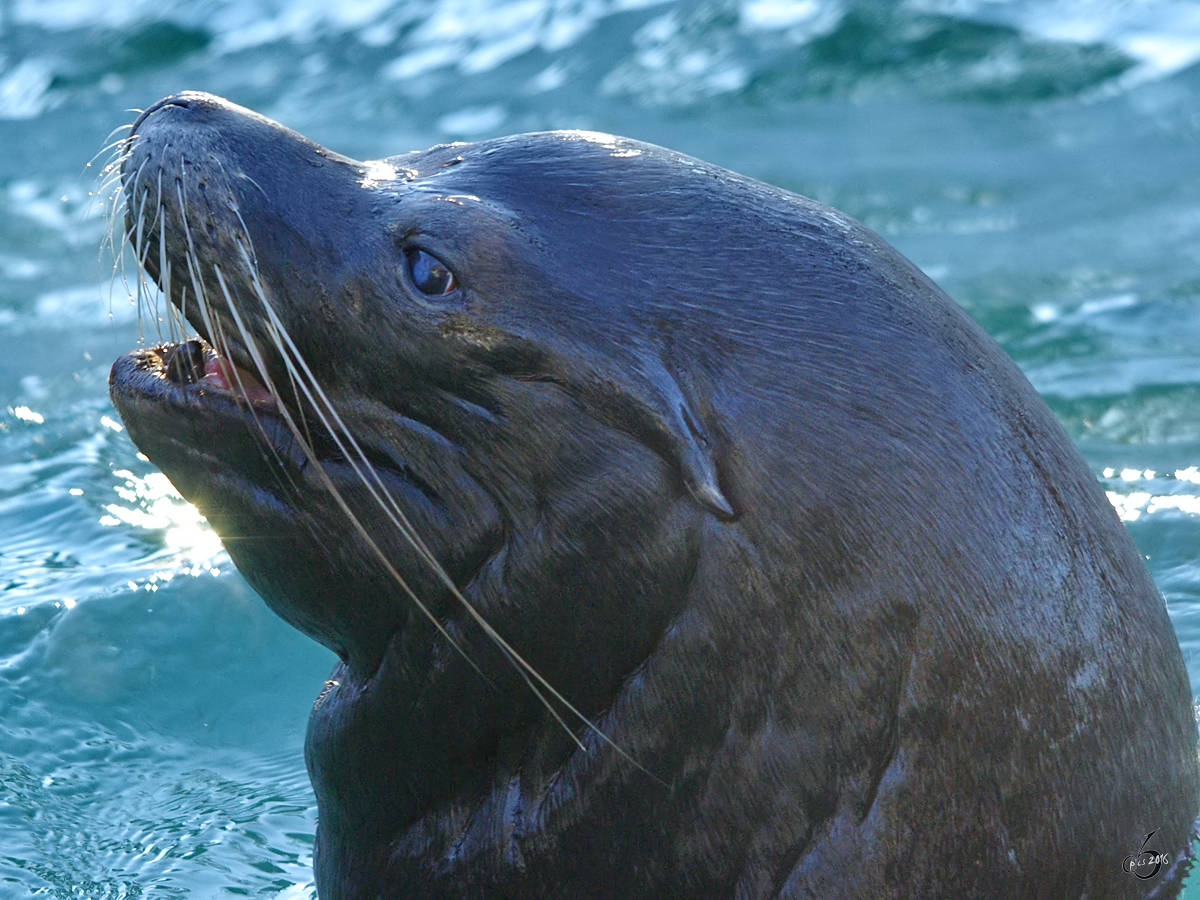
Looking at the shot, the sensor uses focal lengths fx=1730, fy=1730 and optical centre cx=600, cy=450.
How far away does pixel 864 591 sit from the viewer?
9.32ft

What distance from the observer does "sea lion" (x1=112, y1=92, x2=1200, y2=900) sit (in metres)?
2.85

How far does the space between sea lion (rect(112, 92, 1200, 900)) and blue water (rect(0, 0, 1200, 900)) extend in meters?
0.74

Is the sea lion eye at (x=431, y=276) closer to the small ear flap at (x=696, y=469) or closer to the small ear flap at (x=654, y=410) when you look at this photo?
the small ear flap at (x=654, y=410)

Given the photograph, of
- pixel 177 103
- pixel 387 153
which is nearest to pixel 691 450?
pixel 177 103

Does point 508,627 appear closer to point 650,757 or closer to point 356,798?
point 650,757

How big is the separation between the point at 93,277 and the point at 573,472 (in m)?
6.46

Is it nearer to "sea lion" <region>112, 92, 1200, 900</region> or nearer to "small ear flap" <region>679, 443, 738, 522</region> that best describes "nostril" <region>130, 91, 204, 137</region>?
"sea lion" <region>112, 92, 1200, 900</region>

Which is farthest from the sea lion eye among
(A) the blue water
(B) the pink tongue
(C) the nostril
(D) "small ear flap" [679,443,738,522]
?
(A) the blue water

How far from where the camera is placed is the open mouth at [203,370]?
122 inches

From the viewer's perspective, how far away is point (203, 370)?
10.6 ft

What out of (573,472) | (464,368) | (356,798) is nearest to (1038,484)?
(573,472)

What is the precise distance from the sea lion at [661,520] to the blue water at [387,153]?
29.3 inches

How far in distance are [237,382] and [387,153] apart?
654 cm

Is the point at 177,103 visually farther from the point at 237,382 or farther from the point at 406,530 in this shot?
the point at 406,530
